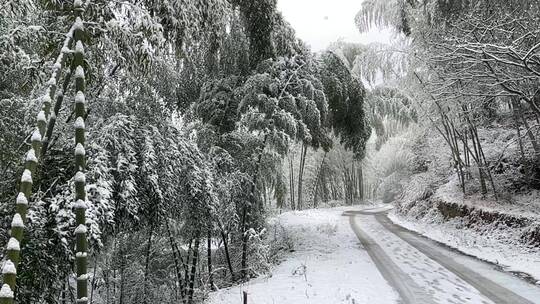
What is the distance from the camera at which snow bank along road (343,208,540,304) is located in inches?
230

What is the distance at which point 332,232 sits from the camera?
13.1 meters

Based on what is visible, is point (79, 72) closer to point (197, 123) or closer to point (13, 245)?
point (13, 245)

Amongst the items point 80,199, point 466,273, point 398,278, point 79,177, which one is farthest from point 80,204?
point 466,273

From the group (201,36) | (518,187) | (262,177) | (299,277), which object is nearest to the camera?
(201,36)

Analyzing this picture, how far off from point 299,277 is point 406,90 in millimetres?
10616

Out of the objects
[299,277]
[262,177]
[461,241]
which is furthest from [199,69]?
[461,241]

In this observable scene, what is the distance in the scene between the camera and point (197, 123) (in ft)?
25.4

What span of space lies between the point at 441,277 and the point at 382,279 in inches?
40.6

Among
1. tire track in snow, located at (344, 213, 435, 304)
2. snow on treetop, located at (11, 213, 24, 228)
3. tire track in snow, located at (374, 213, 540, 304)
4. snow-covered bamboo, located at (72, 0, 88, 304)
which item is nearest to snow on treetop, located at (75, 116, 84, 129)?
snow-covered bamboo, located at (72, 0, 88, 304)

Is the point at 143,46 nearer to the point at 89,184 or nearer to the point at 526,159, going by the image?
→ the point at 89,184

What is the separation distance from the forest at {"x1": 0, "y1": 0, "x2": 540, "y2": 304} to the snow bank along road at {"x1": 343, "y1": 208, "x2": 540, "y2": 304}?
101 cm

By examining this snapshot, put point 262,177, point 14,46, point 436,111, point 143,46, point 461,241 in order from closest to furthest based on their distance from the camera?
point 143,46 → point 14,46 → point 262,177 → point 461,241 → point 436,111

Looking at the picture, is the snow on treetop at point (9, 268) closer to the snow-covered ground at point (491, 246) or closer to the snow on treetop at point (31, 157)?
the snow on treetop at point (31, 157)

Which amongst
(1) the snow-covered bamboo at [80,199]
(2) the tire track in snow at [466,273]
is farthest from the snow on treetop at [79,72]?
(2) the tire track in snow at [466,273]
